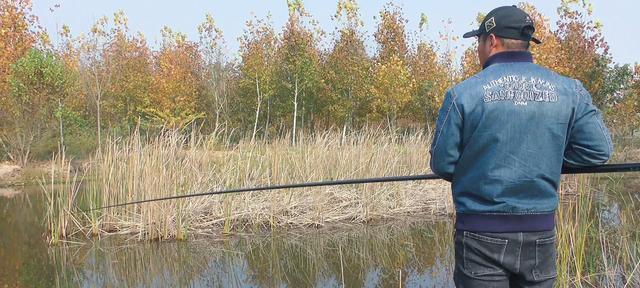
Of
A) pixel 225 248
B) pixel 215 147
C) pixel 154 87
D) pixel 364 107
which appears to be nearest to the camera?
pixel 225 248

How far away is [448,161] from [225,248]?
4246mm

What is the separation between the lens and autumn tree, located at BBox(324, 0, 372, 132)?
17.3 metres

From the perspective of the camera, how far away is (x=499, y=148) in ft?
5.35

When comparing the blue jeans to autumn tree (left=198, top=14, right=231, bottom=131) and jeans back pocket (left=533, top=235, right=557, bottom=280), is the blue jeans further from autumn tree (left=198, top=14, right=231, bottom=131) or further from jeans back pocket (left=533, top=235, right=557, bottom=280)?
autumn tree (left=198, top=14, right=231, bottom=131)

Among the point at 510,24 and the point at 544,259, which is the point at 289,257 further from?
the point at 510,24

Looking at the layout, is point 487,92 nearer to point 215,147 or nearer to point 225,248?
point 225,248

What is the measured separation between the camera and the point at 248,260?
5.21 metres

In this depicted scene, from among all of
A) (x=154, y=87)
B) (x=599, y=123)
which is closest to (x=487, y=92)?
(x=599, y=123)

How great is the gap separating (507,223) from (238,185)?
5.22 m

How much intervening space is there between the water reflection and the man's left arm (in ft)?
8.38

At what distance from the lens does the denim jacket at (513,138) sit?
1623 mm

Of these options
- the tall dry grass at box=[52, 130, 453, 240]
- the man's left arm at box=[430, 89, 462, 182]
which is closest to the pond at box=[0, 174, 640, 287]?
the tall dry grass at box=[52, 130, 453, 240]

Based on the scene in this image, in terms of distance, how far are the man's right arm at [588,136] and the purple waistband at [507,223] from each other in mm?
205

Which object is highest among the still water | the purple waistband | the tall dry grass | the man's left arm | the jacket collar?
the jacket collar
